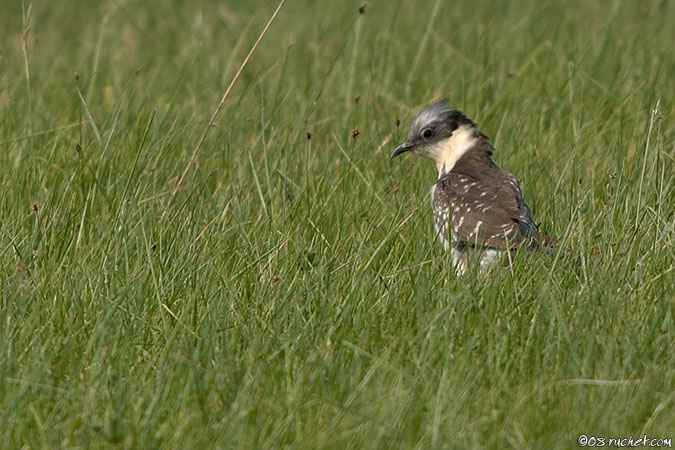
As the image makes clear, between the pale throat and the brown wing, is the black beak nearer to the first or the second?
the pale throat

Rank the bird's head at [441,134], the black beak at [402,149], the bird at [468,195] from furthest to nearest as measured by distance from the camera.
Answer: the bird's head at [441,134], the black beak at [402,149], the bird at [468,195]

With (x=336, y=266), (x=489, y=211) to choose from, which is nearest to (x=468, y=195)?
(x=489, y=211)

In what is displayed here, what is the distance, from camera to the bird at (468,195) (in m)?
5.43

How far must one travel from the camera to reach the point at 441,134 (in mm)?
6879

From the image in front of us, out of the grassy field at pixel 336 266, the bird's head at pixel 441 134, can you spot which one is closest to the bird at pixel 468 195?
the bird's head at pixel 441 134

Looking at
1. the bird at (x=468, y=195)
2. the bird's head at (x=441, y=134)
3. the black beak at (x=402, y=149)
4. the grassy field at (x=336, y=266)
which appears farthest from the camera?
the bird's head at (x=441, y=134)

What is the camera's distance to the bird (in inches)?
214

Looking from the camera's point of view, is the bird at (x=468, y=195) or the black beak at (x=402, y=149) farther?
the black beak at (x=402, y=149)

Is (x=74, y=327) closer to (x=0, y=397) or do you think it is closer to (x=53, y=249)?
(x=0, y=397)

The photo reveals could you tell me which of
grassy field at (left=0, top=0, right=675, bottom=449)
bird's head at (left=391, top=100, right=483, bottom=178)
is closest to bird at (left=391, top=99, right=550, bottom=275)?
bird's head at (left=391, top=100, right=483, bottom=178)

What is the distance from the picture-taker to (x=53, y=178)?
6.46 metres

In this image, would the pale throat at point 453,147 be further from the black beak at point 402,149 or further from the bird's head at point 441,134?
the black beak at point 402,149

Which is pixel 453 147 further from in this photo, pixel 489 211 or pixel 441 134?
pixel 489 211

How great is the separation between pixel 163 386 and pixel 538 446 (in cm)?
139
